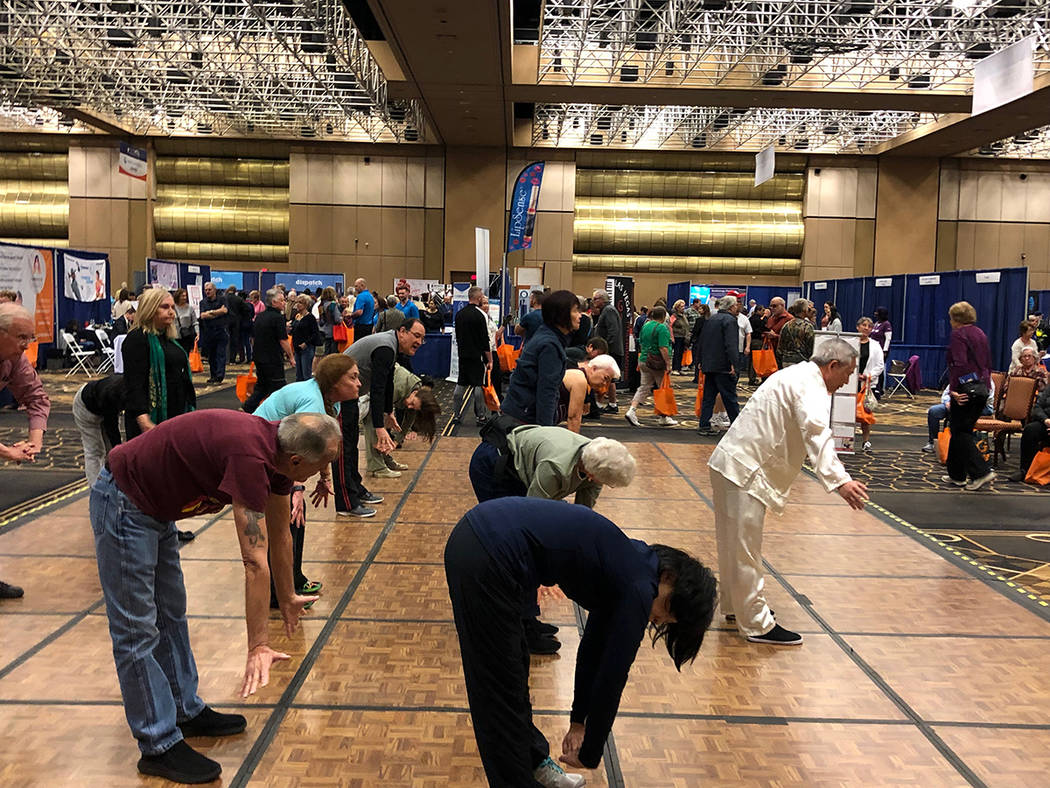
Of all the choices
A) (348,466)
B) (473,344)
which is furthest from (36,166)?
(348,466)

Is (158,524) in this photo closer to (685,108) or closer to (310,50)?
Result: (310,50)

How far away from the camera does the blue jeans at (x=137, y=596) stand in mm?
3047

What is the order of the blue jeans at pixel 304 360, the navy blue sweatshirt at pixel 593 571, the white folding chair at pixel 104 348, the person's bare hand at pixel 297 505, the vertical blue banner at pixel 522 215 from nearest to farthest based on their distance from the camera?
1. the navy blue sweatshirt at pixel 593 571
2. the person's bare hand at pixel 297 505
3. the blue jeans at pixel 304 360
4. the white folding chair at pixel 104 348
5. the vertical blue banner at pixel 522 215

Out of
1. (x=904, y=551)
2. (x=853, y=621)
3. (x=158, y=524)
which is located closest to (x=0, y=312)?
(x=158, y=524)

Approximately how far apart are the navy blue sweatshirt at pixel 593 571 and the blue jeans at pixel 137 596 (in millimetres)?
1179

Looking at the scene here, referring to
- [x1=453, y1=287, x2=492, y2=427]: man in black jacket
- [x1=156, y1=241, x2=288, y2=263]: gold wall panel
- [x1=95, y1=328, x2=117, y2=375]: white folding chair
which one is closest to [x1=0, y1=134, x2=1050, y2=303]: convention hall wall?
[x1=156, y1=241, x2=288, y2=263]: gold wall panel

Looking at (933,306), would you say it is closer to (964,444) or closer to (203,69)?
(964,444)

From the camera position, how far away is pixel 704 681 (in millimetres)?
4246

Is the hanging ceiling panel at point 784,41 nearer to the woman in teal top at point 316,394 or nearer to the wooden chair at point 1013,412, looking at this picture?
the wooden chair at point 1013,412

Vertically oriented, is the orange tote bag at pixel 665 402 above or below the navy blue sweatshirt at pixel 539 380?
below

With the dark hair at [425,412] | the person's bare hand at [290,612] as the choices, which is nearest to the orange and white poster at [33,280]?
the dark hair at [425,412]

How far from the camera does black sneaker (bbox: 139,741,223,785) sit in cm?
316

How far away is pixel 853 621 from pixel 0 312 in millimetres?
4485

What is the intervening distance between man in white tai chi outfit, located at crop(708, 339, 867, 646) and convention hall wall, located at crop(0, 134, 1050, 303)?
2675cm
